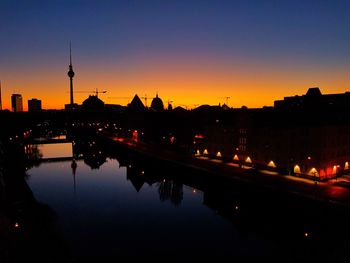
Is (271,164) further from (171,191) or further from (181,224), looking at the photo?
(181,224)

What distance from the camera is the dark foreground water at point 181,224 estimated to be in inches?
1011

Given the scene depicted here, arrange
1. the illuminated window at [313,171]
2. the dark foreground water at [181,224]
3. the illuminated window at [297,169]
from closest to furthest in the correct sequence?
1. the dark foreground water at [181,224]
2. the illuminated window at [313,171]
3. the illuminated window at [297,169]

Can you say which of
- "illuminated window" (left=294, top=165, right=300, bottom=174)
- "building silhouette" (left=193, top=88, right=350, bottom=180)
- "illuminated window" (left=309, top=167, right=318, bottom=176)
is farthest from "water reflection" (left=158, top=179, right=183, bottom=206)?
"illuminated window" (left=309, top=167, right=318, bottom=176)

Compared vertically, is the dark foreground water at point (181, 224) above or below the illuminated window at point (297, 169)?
below

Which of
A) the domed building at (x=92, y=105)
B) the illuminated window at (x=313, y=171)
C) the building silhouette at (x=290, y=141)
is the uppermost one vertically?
the domed building at (x=92, y=105)

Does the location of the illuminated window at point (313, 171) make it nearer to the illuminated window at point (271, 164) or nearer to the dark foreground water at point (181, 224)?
the illuminated window at point (271, 164)

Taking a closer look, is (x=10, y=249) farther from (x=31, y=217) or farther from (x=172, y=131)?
(x=172, y=131)

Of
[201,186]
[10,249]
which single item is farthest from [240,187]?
[10,249]

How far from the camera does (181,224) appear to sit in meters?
33.5

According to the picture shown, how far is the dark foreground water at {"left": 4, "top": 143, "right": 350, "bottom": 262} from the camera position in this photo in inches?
1011

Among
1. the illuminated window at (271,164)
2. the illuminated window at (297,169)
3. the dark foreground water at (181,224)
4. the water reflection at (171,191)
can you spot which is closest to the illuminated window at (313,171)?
the illuminated window at (297,169)

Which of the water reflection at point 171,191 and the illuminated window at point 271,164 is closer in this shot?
the water reflection at point 171,191

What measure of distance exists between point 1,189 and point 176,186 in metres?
24.0

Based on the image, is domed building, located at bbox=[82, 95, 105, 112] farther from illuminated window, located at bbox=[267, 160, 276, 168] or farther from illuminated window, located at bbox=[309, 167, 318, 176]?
illuminated window, located at bbox=[309, 167, 318, 176]
